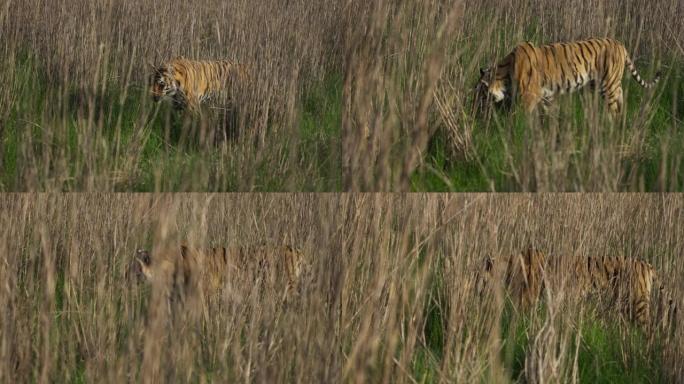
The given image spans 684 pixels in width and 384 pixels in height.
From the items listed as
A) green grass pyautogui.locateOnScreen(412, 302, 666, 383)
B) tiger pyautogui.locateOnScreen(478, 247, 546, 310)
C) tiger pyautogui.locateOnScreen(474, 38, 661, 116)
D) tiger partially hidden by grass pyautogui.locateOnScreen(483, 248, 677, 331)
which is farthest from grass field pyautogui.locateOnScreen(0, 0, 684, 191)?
green grass pyautogui.locateOnScreen(412, 302, 666, 383)

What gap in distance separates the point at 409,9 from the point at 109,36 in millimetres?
2192

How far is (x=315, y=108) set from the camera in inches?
163

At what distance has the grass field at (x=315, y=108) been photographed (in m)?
3.04

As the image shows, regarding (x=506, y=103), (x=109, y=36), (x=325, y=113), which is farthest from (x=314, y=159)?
(x=109, y=36)

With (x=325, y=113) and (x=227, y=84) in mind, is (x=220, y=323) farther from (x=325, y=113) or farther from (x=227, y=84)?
(x=227, y=84)

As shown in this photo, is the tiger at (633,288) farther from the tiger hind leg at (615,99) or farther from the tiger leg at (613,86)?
the tiger leg at (613,86)

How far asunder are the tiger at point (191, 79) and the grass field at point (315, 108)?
9cm

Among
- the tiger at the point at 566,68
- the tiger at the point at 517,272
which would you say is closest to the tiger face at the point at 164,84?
the tiger at the point at 566,68

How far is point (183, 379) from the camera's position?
6.89 ft

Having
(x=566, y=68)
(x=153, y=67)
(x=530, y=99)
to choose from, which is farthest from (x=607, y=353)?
(x=153, y=67)

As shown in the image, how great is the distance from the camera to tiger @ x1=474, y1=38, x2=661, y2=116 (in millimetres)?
4633

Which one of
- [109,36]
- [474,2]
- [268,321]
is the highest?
[474,2]

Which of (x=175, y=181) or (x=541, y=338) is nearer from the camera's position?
(x=541, y=338)

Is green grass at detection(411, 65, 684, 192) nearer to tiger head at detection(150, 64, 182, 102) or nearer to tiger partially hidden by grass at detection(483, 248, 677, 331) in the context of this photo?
tiger partially hidden by grass at detection(483, 248, 677, 331)
